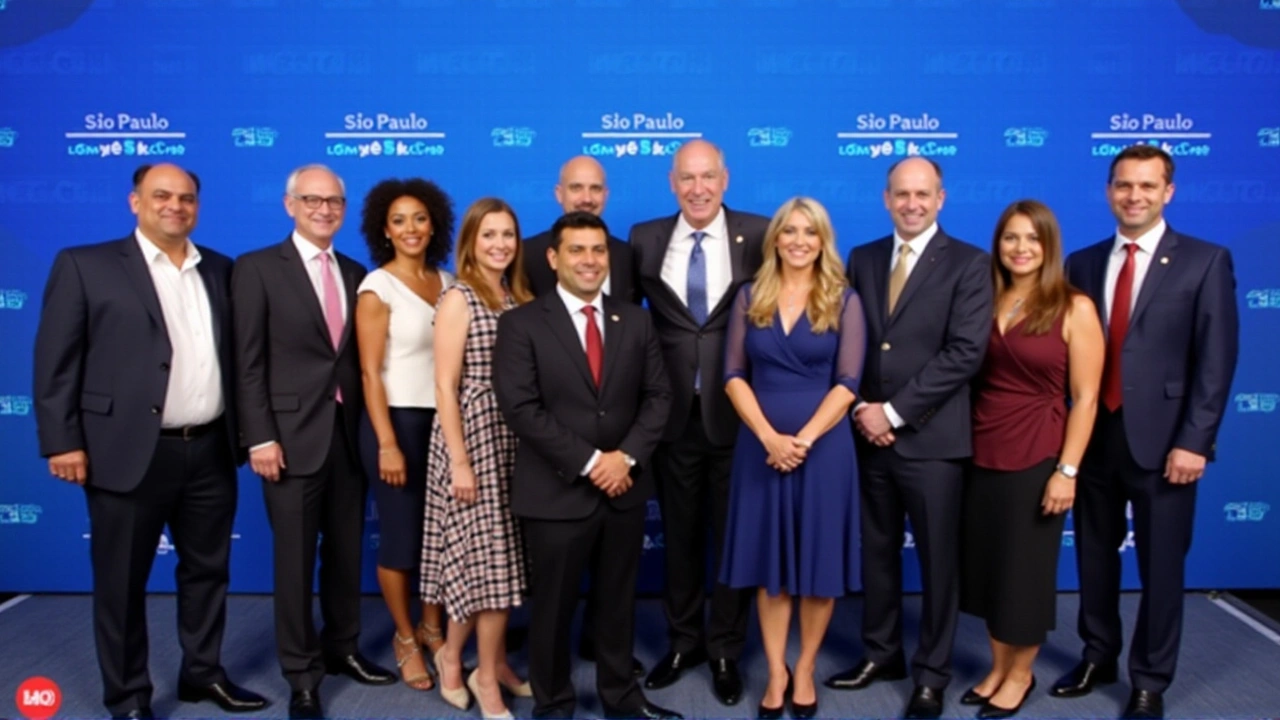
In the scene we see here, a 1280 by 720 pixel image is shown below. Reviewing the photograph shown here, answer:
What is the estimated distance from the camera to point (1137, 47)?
4.23 metres

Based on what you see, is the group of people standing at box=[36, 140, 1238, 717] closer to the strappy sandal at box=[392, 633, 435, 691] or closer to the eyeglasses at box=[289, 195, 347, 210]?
the eyeglasses at box=[289, 195, 347, 210]

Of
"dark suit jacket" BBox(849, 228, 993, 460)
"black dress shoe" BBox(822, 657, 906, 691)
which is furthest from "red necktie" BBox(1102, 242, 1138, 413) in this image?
"black dress shoe" BBox(822, 657, 906, 691)

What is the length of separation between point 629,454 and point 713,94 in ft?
7.01

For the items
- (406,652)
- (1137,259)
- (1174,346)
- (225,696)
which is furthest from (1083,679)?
(225,696)

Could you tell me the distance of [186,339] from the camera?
9.71 feet

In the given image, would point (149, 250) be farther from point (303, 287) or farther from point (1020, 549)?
point (1020, 549)

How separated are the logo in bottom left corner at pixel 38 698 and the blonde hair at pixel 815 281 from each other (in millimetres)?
2785

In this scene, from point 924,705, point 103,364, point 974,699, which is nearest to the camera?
point 103,364


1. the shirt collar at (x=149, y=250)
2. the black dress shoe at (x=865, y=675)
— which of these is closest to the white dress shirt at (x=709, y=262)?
the black dress shoe at (x=865, y=675)

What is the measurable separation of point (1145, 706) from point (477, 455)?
2.37m

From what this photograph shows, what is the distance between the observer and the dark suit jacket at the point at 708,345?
3.22m

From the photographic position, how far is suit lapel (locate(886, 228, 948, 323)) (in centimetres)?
301

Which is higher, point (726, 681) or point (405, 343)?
point (405, 343)

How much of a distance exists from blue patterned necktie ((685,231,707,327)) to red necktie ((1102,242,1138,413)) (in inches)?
53.3
